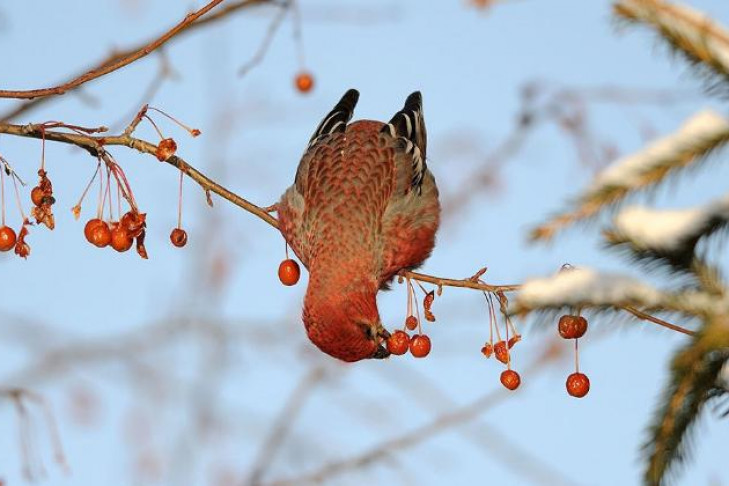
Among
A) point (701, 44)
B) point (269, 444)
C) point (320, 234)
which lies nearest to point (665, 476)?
point (701, 44)

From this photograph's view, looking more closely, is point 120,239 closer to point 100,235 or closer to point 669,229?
point 100,235

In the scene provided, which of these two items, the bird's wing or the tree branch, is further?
the bird's wing

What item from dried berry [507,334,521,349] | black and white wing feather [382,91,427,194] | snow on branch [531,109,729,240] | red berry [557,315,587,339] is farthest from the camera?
black and white wing feather [382,91,427,194]

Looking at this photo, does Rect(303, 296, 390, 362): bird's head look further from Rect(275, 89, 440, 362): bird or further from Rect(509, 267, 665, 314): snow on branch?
Rect(509, 267, 665, 314): snow on branch

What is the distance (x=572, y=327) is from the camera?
2.28 metres

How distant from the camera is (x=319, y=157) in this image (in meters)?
3.61

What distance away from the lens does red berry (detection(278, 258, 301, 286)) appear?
3.07m

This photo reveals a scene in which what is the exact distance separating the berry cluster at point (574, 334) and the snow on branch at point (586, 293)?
0.62 meters

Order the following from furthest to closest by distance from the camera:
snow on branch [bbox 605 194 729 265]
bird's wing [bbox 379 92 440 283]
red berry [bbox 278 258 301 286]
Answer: bird's wing [bbox 379 92 440 283]
red berry [bbox 278 258 301 286]
snow on branch [bbox 605 194 729 265]

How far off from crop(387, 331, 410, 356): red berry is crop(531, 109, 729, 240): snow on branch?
1163 millimetres

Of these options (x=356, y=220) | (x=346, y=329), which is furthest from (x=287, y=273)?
(x=356, y=220)

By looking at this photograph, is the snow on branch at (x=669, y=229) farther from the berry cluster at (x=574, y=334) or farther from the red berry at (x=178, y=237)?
the red berry at (x=178, y=237)

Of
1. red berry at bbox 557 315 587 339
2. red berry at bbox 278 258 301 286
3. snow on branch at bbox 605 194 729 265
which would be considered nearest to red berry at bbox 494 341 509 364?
red berry at bbox 557 315 587 339

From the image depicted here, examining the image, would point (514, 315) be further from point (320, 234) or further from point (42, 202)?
point (320, 234)
